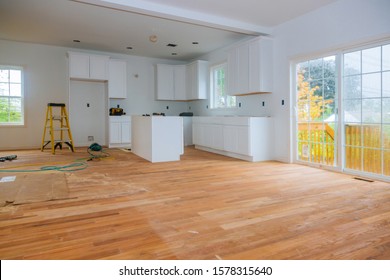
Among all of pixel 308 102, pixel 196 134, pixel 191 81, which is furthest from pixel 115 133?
pixel 308 102

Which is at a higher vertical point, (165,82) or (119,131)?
(165,82)

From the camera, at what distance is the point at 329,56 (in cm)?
456

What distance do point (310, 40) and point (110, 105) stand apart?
5599 millimetres

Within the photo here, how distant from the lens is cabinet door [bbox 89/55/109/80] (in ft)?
24.4

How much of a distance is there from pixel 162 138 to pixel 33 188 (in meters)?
2.49

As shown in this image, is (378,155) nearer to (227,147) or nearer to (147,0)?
(227,147)

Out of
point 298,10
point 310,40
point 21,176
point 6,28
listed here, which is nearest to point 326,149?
point 310,40

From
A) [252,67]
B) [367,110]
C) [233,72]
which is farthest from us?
[233,72]

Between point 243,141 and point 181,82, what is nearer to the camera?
point 243,141

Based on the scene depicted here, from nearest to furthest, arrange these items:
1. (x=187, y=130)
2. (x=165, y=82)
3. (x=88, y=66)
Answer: (x=88, y=66)
(x=187, y=130)
(x=165, y=82)

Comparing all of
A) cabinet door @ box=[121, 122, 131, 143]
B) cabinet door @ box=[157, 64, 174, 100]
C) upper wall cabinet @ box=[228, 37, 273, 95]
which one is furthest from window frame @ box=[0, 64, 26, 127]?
upper wall cabinet @ box=[228, 37, 273, 95]

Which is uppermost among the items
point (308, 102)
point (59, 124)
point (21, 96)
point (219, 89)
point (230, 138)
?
point (219, 89)

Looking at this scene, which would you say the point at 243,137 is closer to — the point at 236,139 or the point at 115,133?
the point at 236,139

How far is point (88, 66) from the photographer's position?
7379 mm
